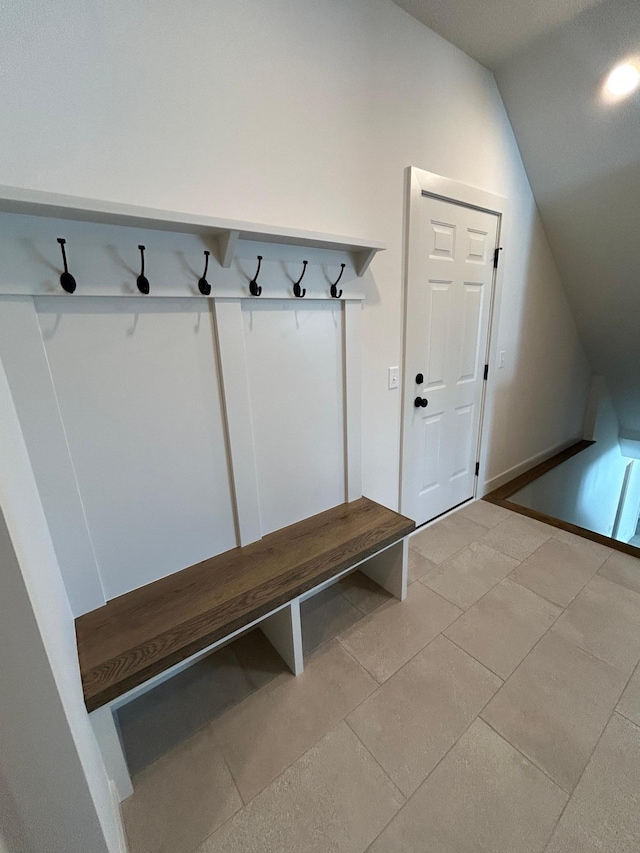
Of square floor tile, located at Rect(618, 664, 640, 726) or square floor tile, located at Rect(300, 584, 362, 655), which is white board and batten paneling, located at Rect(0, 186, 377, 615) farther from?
square floor tile, located at Rect(618, 664, 640, 726)

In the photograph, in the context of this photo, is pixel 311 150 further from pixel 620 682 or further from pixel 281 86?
pixel 620 682

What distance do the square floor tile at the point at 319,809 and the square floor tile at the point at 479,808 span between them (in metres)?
0.05

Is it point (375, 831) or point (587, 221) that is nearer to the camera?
point (375, 831)

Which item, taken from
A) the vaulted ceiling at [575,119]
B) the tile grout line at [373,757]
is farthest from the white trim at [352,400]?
the vaulted ceiling at [575,119]

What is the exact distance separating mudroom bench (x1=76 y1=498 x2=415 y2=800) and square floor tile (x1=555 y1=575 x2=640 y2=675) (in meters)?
0.76

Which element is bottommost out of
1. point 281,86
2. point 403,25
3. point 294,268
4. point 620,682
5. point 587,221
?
point 620,682

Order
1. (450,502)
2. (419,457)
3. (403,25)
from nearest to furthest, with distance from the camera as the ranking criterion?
(403,25)
(419,457)
(450,502)

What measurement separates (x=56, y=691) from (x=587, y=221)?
341 centimetres

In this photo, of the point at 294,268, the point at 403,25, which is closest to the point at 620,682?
the point at 294,268

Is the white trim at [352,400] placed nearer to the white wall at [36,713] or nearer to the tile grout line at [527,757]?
the tile grout line at [527,757]

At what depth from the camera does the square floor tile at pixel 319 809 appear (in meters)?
0.94

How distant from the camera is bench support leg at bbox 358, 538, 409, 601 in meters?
1.69

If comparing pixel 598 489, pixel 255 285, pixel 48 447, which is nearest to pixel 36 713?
pixel 48 447

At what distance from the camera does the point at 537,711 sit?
124cm
